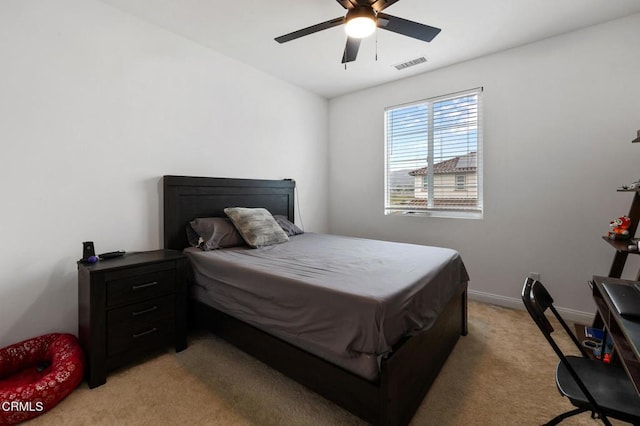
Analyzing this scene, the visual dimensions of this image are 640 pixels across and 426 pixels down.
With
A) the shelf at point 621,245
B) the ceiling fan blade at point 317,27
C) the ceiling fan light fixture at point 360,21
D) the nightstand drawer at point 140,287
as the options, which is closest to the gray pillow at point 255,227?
the nightstand drawer at point 140,287

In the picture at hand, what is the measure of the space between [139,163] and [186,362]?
168 cm

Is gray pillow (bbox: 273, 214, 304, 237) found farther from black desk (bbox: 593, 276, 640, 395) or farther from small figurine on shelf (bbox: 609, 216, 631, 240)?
small figurine on shelf (bbox: 609, 216, 631, 240)

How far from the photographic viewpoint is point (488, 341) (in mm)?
2340

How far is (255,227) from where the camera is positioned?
9.07ft

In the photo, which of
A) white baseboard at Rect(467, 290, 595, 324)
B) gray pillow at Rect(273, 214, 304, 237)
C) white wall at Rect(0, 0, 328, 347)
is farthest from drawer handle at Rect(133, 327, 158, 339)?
white baseboard at Rect(467, 290, 595, 324)

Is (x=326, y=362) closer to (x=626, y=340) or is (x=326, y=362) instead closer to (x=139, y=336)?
(x=626, y=340)

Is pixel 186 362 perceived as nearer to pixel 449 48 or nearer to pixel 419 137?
pixel 419 137

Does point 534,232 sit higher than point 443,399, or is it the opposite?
point 534,232

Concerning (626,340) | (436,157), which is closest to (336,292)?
(626,340)

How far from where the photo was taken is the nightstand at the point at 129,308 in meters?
1.81

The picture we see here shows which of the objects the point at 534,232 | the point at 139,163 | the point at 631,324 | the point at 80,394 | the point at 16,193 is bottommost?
the point at 80,394

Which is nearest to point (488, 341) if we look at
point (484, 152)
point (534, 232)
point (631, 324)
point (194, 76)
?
point (534, 232)

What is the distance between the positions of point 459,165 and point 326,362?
9.08 feet

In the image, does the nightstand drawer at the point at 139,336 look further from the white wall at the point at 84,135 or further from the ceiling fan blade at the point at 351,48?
the ceiling fan blade at the point at 351,48
